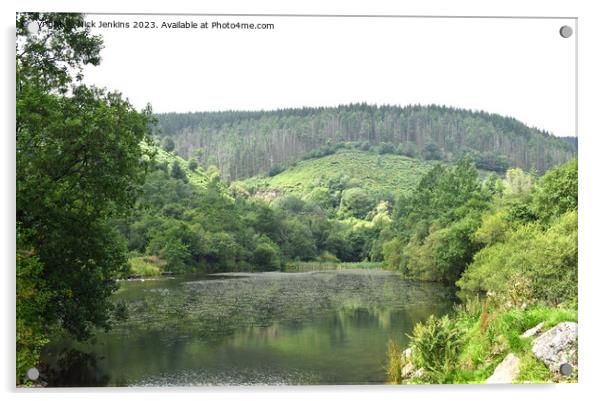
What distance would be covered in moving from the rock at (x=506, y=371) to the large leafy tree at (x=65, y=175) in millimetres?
5618

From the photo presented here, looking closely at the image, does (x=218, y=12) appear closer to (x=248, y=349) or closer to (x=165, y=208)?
(x=165, y=208)

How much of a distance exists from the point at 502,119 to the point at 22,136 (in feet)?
22.5

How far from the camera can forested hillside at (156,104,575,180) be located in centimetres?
973

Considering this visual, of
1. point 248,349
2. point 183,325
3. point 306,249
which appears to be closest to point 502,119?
point 306,249

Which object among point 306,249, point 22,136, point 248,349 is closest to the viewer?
point 22,136

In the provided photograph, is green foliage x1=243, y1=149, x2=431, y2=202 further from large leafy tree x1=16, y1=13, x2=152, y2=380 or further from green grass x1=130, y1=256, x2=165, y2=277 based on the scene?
large leafy tree x1=16, y1=13, x2=152, y2=380

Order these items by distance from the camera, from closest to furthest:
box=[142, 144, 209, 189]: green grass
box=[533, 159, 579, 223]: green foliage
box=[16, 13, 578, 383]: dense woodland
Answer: box=[16, 13, 578, 383]: dense woodland
box=[533, 159, 579, 223]: green foliage
box=[142, 144, 209, 189]: green grass

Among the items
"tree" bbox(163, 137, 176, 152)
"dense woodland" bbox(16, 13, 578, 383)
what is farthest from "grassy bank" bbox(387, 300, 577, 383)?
"tree" bbox(163, 137, 176, 152)

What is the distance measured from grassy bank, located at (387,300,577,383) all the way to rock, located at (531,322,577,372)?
0.29 feet

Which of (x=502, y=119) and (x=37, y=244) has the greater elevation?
(x=502, y=119)

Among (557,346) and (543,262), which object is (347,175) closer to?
(543,262)

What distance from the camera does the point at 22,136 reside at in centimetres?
830

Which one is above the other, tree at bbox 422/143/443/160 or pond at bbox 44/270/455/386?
tree at bbox 422/143/443/160

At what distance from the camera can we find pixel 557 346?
8.16 metres
